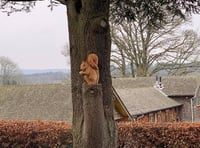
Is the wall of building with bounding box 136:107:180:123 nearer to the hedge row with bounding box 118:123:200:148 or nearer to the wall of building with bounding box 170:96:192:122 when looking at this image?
the wall of building with bounding box 170:96:192:122

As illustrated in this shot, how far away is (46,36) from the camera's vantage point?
1136cm

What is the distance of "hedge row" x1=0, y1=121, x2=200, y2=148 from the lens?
8047mm

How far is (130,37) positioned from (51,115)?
12.5 metres

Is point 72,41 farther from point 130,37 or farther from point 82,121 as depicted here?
point 130,37

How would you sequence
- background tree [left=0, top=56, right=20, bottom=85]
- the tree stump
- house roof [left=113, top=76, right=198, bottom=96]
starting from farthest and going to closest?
1. house roof [left=113, top=76, right=198, bottom=96]
2. background tree [left=0, top=56, right=20, bottom=85]
3. the tree stump

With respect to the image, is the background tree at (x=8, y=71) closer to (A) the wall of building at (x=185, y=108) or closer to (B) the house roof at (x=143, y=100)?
(B) the house roof at (x=143, y=100)

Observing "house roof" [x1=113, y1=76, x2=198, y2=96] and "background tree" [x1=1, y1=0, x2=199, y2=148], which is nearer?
"background tree" [x1=1, y1=0, x2=199, y2=148]

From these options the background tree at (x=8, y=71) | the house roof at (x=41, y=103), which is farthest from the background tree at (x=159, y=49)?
the background tree at (x=8, y=71)

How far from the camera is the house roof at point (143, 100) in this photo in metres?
16.6

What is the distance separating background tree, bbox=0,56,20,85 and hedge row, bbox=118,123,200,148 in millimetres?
11125

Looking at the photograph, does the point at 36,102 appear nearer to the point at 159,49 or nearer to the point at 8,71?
the point at 8,71

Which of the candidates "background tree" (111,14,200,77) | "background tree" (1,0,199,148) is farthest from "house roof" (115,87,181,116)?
"background tree" (1,0,199,148)

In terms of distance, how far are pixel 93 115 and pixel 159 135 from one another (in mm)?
5180

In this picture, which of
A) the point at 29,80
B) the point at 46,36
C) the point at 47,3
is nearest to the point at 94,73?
the point at 47,3
